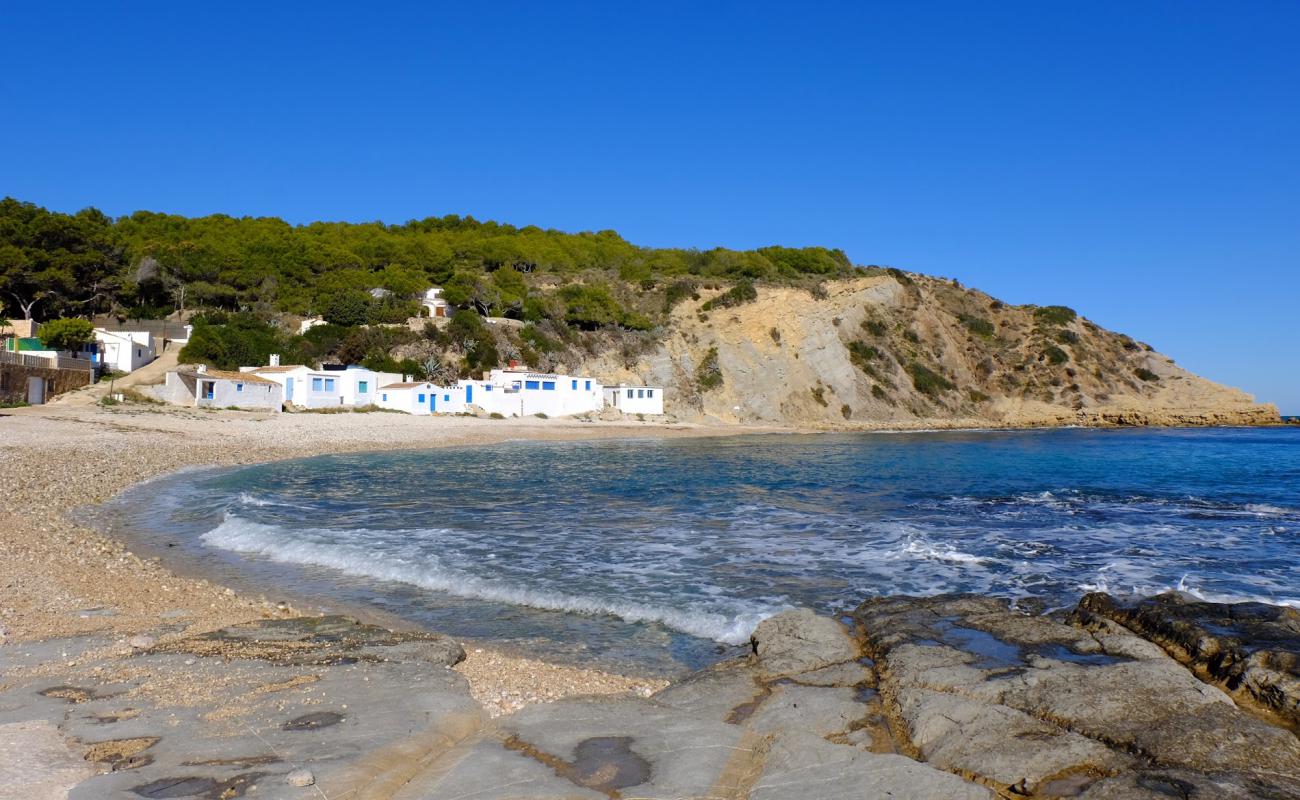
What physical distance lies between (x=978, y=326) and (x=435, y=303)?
186 ft

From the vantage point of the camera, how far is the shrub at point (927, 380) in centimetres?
7419

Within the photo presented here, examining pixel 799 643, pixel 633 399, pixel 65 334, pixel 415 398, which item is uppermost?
pixel 65 334

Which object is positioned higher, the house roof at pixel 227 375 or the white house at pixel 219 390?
the house roof at pixel 227 375

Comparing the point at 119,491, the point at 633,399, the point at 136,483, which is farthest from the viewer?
the point at 633,399

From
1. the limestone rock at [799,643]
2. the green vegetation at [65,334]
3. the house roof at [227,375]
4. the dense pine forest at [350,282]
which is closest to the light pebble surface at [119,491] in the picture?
the limestone rock at [799,643]

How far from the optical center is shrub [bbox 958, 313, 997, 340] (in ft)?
281

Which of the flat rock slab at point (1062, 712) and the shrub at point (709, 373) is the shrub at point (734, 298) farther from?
the flat rock slab at point (1062, 712)

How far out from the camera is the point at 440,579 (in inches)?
441

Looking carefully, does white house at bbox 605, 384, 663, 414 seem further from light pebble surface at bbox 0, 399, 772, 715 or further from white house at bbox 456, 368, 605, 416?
light pebble surface at bbox 0, 399, 772, 715

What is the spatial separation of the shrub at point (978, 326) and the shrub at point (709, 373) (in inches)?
1352

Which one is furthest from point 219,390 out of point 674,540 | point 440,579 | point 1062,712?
point 1062,712

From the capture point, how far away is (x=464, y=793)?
4.31m

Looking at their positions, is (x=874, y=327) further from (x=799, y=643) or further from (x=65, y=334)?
(x=799, y=643)

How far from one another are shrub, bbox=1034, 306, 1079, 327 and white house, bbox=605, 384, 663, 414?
166 feet
